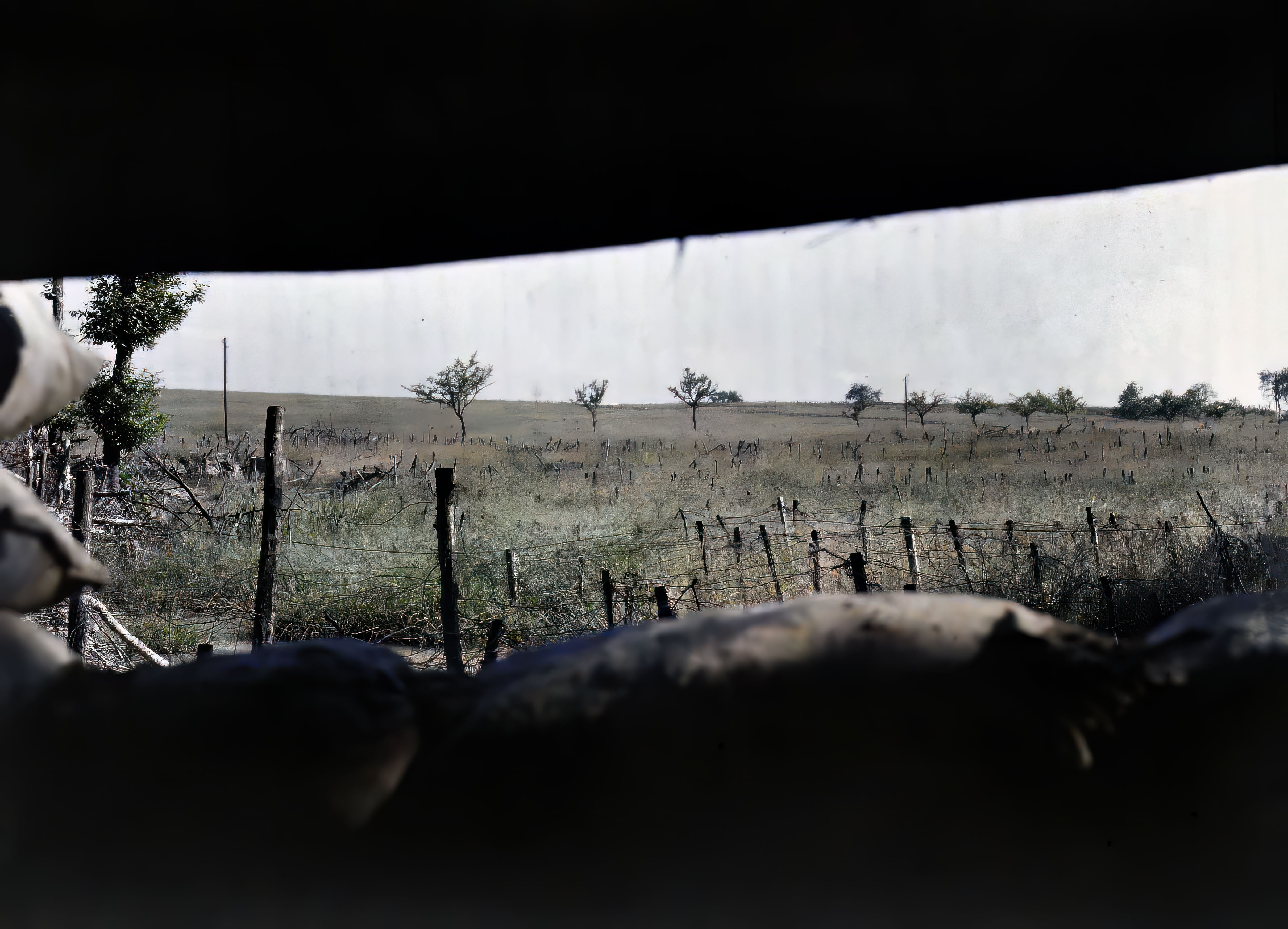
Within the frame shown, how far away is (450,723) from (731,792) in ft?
1.23

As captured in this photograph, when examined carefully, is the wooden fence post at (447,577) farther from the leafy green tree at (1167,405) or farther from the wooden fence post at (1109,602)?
the leafy green tree at (1167,405)

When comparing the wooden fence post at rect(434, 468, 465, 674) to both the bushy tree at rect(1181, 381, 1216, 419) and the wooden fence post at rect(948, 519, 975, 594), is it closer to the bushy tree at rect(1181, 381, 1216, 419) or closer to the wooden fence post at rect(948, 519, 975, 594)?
the wooden fence post at rect(948, 519, 975, 594)

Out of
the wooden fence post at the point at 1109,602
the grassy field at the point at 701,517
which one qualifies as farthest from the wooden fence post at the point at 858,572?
the wooden fence post at the point at 1109,602

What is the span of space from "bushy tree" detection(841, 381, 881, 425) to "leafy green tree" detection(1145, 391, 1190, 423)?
9.87m

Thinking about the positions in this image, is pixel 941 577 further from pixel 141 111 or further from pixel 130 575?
pixel 130 575

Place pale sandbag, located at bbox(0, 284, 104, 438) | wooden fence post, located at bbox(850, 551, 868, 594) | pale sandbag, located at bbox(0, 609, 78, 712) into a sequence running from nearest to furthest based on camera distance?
1. pale sandbag, located at bbox(0, 609, 78, 712)
2. pale sandbag, located at bbox(0, 284, 104, 438)
3. wooden fence post, located at bbox(850, 551, 868, 594)

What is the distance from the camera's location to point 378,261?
1716 mm

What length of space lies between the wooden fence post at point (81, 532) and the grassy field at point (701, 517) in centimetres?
117

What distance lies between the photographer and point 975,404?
2819cm

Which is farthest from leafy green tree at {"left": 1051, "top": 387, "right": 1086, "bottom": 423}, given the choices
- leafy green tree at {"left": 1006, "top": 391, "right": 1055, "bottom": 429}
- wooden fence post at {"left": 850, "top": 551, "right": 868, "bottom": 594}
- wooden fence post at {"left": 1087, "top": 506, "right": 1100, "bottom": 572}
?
wooden fence post at {"left": 850, "top": 551, "right": 868, "bottom": 594}

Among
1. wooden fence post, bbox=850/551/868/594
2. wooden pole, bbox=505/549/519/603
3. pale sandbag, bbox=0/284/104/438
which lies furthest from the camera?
wooden pole, bbox=505/549/519/603

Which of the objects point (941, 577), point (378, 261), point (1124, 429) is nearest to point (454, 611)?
point (378, 261)

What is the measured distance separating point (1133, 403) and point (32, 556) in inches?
1143

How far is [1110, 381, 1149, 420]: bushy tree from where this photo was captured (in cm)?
2430
